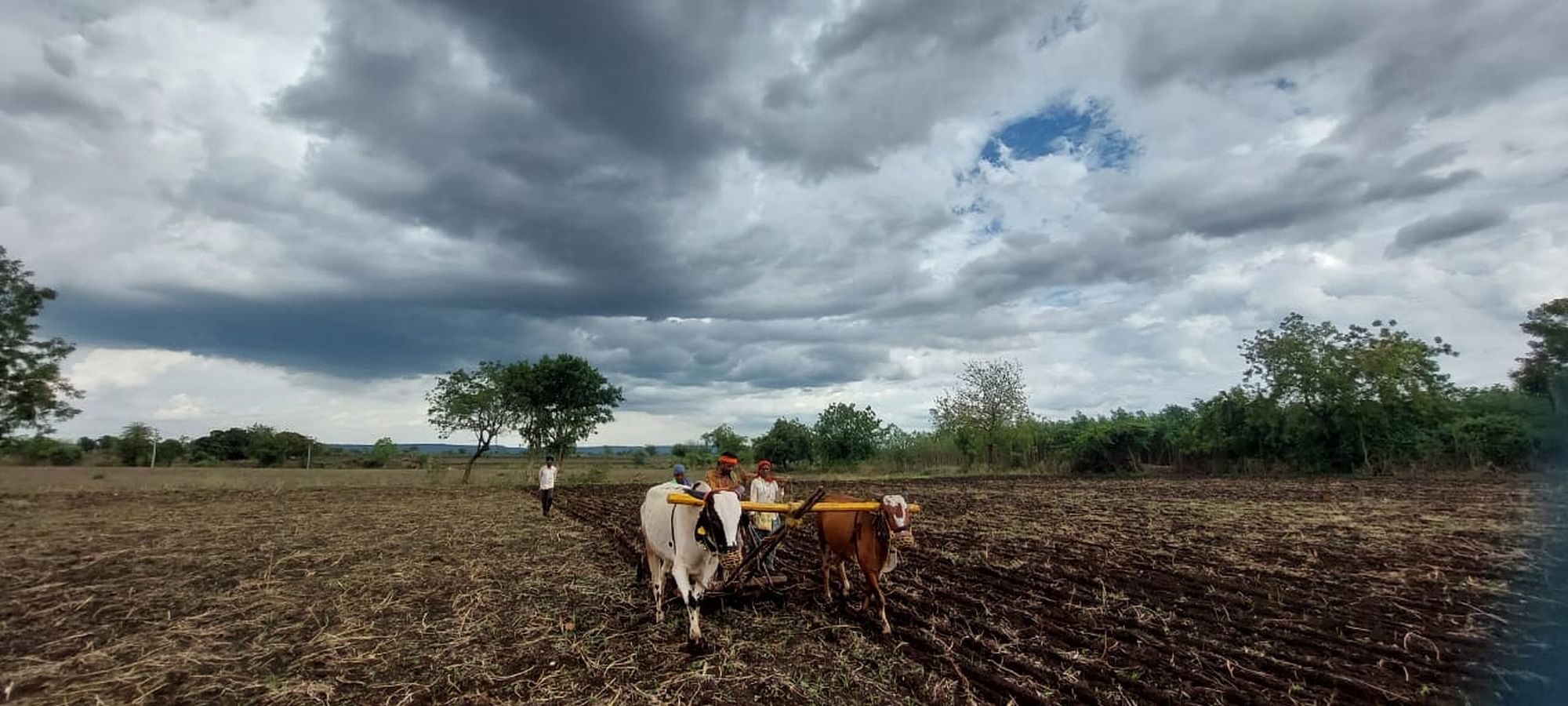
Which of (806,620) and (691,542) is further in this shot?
(806,620)

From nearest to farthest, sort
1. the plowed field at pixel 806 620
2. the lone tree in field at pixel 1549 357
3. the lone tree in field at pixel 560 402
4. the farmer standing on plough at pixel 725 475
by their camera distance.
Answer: the lone tree in field at pixel 1549 357 < the plowed field at pixel 806 620 < the farmer standing on plough at pixel 725 475 < the lone tree in field at pixel 560 402

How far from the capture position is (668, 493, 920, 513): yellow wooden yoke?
23.0 ft

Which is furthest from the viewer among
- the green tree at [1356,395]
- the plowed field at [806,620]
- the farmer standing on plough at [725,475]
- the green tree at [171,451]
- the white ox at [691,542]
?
the green tree at [171,451]

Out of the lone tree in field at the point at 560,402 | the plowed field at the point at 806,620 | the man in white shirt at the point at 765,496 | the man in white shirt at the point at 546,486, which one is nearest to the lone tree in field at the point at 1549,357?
the plowed field at the point at 806,620

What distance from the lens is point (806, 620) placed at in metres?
7.91

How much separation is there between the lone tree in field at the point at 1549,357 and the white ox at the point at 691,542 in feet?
18.4

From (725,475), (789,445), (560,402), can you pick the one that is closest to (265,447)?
(560,402)

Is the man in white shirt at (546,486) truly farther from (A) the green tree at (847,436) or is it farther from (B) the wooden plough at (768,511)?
(A) the green tree at (847,436)

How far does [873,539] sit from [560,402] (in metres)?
41.9

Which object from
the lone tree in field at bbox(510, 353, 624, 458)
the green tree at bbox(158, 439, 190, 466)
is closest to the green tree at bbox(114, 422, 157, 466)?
the green tree at bbox(158, 439, 190, 466)

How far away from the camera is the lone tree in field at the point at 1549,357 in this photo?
238 cm

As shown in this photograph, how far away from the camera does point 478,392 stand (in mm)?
41375

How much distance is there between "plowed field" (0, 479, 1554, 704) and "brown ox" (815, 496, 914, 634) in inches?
17.7

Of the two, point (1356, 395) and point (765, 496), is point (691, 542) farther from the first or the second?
point (1356, 395)
